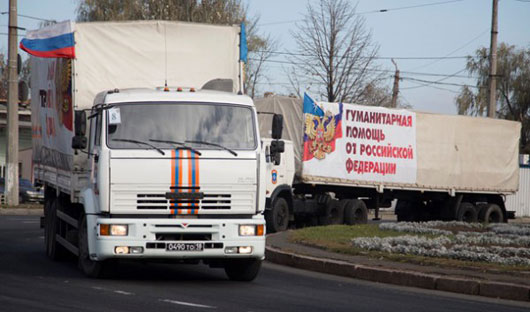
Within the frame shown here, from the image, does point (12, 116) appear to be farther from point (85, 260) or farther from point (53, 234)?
point (85, 260)

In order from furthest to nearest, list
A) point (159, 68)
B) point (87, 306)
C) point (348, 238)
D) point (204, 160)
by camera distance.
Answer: point (348, 238)
point (159, 68)
point (204, 160)
point (87, 306)

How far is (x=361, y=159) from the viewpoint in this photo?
28734mm

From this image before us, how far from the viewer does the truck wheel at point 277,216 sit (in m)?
24.9

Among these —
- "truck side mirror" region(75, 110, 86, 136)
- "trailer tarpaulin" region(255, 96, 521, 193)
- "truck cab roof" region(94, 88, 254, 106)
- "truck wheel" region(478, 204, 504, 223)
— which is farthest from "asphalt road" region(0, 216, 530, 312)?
"truck wheel" region(478, 204, 504, 223)

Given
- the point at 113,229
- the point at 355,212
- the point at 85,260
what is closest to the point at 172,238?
the point at 113,229

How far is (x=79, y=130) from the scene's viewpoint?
1291 centimetres

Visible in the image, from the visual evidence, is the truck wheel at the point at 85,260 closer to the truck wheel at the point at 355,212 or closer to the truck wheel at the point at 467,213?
the truck wheel at the point at 355,212

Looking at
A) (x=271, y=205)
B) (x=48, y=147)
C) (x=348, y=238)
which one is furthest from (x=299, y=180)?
(x=48, y=147)

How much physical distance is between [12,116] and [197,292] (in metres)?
25.8

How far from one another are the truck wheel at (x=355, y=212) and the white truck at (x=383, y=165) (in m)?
0.03

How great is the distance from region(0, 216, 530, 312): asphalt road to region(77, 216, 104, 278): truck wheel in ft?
0.47

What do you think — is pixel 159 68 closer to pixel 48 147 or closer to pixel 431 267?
pixel 48 147

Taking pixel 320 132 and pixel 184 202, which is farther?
pixel 320 132

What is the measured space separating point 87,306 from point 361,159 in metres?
19.2
